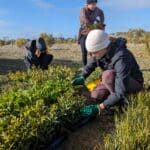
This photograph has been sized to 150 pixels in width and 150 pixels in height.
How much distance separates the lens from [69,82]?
8.19 metres

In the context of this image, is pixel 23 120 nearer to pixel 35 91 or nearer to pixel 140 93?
pixel 35 91

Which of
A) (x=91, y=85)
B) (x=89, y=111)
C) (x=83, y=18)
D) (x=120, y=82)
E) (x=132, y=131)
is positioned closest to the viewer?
(x=132, y=131)

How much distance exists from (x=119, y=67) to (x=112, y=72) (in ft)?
0.63

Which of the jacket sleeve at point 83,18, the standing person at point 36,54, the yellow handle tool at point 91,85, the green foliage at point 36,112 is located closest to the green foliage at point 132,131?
the green foliage at point 36,112

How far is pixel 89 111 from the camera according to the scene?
7.06 m

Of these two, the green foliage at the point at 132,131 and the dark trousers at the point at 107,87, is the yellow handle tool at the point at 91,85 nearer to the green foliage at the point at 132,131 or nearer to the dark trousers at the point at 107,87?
the dark trousers at the point at 107,87

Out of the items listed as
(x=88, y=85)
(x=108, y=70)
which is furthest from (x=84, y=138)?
(x=88, y=85)

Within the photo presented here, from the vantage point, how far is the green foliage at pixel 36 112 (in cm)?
588

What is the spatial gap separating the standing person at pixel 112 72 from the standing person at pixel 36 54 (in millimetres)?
4001

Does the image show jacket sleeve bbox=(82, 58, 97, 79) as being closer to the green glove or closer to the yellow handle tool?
the yellow handle tool

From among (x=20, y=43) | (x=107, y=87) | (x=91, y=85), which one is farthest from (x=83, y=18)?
(x=20, y=43)

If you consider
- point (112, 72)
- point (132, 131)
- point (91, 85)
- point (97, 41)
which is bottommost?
point (132, 131)

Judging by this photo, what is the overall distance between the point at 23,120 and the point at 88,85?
2.60 metres

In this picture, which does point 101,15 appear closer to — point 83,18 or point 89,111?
point 83,18
